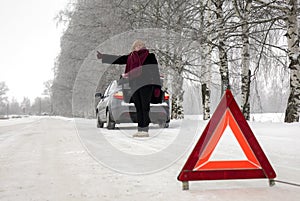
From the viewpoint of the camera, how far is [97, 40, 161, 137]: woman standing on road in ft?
20.3

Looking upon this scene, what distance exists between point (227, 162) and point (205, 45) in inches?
400

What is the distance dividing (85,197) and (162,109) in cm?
622

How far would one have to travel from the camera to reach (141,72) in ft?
20.6

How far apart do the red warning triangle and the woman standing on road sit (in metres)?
3.68

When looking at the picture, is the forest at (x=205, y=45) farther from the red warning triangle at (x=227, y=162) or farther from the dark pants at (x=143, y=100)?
the red warning triangle at (x=227, y=162)

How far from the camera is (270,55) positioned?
482 inches

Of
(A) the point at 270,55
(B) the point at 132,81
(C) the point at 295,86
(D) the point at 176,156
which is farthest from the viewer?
(A) the point at 270,55

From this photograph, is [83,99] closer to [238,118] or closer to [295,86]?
[295,86]

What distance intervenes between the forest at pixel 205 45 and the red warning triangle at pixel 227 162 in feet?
14.0

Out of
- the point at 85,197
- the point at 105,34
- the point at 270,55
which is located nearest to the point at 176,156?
the point at 85,197

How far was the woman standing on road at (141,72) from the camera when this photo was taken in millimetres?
6188

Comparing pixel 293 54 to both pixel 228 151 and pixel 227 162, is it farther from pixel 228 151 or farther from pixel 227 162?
pixel 227 162

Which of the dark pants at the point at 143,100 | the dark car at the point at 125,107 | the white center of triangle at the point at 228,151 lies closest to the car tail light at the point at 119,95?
the dark car at the point at 125,107

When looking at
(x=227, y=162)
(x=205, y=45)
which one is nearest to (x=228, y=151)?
(x=227, y=162)
